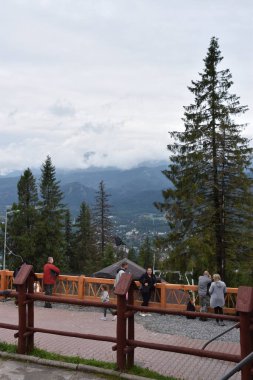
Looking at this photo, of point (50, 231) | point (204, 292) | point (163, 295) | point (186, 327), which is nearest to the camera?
point (186, 327)

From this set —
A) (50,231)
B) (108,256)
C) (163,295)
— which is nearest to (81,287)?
(163,295)

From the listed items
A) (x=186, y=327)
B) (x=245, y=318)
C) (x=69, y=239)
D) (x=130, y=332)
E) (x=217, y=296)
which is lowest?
(x=186, y=327)

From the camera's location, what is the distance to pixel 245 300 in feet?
18.0

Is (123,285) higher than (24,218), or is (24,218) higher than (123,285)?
(24,218)

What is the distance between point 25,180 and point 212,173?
37.0 metres

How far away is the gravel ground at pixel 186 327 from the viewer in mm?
11117

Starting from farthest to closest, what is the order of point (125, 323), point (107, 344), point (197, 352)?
point (107, 344)
point (125, 323)
point (197, 352)

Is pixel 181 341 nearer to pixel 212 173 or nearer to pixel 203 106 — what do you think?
pixel 212 173

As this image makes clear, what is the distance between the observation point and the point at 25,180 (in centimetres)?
5703

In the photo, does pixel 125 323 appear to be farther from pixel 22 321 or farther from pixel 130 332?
pixel 22 321

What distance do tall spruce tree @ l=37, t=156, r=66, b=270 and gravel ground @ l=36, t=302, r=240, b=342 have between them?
138ft

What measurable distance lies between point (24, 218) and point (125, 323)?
5179cm

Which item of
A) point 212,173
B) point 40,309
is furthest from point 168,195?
point 40,309

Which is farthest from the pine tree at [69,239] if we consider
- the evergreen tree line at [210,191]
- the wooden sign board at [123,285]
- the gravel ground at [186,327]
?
the wooden sign board at [123,285]
